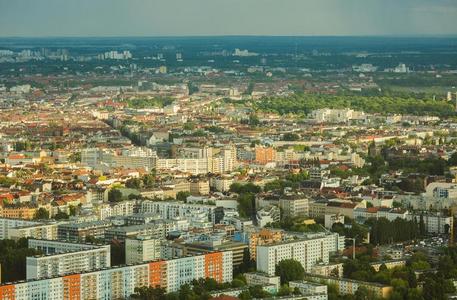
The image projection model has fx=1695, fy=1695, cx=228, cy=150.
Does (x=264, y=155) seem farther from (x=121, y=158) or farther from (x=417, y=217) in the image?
(x=417, y=217)

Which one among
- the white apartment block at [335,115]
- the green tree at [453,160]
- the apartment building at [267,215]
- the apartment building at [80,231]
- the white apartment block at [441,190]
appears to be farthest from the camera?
the white apartment block at [335,115]

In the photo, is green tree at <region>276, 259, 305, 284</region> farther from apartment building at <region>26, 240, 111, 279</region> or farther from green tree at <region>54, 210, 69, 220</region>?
green tree at <region>54, 210, 69, 220</region>

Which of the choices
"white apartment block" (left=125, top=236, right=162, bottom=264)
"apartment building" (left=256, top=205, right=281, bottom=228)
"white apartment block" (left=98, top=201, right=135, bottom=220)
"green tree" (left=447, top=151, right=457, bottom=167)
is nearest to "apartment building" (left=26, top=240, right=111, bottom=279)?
"white apartment block" (left=125, top=236, right=162, bottom=264)

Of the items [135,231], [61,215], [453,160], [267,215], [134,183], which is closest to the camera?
[135,231]

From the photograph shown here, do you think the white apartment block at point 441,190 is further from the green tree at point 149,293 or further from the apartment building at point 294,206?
the green tree at point 149,293

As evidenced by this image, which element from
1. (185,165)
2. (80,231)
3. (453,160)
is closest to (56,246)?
(80,231)

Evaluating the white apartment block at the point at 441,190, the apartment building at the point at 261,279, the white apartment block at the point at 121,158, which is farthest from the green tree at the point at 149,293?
the white apartment block at the point at 121,158

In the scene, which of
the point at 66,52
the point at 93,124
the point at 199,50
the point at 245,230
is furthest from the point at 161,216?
the point at 199,50
